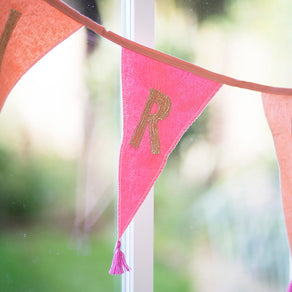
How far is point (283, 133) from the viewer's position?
2.96 ft

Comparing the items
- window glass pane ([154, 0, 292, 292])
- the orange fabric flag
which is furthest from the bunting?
window glass pane ([154, 0, 292, 292])

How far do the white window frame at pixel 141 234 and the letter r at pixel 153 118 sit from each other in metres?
0.38

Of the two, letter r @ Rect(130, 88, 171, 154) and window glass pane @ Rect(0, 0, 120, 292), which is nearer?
letter r @ Rect(130, 88, 171, 154)

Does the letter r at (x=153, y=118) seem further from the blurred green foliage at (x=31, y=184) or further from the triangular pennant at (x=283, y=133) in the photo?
the blurred green foliage at (x=31, y=184)

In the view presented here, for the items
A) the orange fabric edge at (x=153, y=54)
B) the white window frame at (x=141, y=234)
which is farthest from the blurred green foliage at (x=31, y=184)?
the orange fabric edge at (x=153, y=54)

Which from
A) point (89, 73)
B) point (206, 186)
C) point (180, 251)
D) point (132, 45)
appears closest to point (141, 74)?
point (132, 45)

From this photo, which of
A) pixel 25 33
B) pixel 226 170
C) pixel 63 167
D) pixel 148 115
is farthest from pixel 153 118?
pixel 226 170

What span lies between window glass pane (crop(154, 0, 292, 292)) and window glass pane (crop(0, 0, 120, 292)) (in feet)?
0.70

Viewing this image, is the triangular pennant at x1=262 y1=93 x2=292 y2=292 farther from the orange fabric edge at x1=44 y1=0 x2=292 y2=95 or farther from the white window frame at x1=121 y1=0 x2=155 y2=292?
the white window frame at x1=121 y1=0 x2=155 y2=292

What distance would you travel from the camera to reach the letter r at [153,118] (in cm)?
82

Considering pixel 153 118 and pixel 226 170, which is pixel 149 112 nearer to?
pixel 153 118

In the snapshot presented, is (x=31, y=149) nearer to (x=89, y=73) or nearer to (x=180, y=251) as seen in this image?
(x=89, y=73)

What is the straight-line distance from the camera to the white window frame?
1.13 meters

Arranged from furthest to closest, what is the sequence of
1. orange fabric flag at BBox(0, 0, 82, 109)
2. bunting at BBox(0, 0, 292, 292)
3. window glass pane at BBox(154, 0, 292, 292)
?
window glass pane at BBox(154, 0, 292, 292)
bunting at BBox(0, 0, 292, 292)
orange fabric flag at BBox(0, 0, 82, 109)
